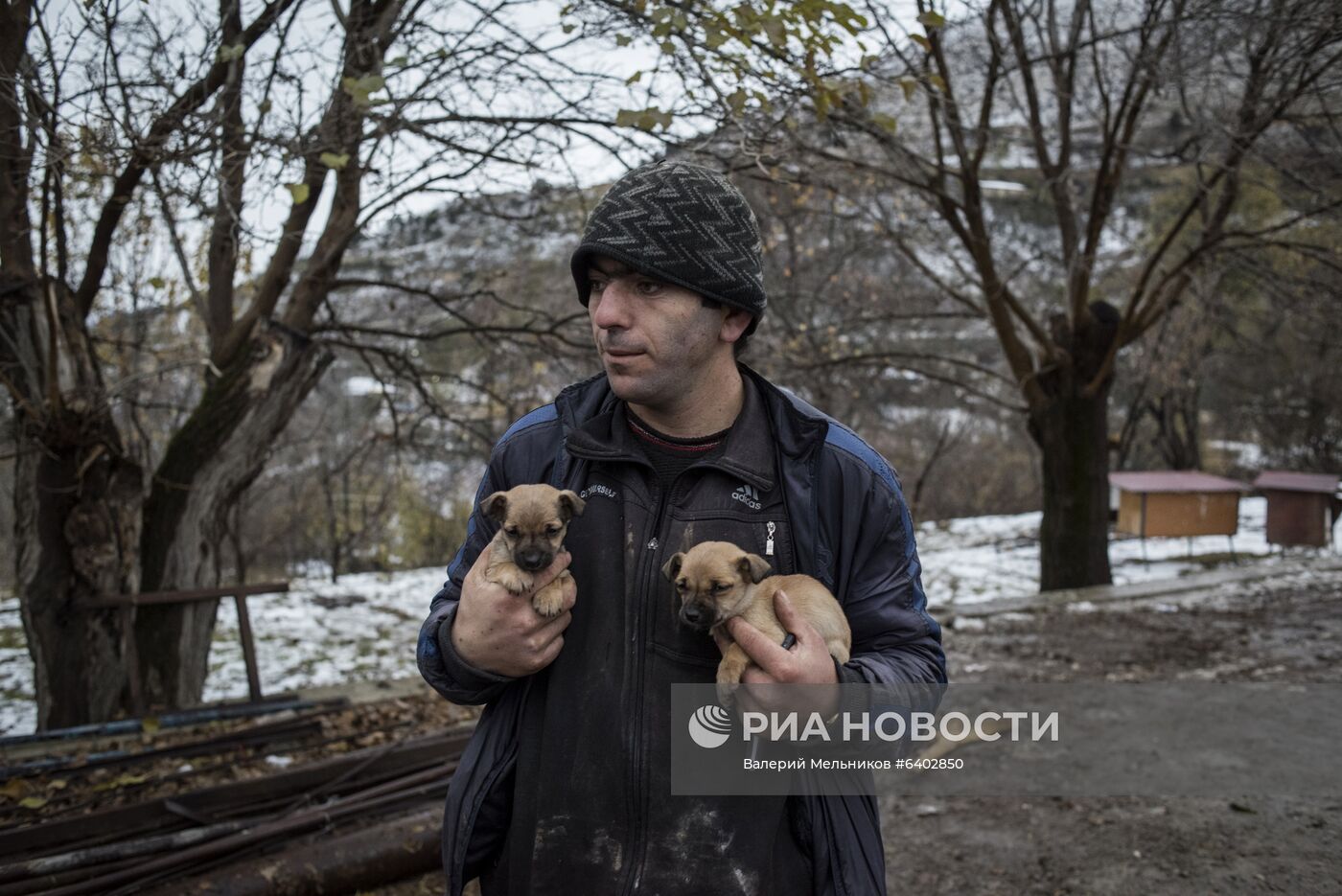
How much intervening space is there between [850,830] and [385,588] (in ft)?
52.0

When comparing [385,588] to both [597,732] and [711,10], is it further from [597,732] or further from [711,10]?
[597,732]

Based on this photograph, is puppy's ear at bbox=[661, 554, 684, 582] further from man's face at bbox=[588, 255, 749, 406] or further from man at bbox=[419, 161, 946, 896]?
man's face at bbox=[588, 255, 749, 406]

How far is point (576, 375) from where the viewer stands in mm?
10734

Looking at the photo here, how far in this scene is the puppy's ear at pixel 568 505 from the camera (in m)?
2.22

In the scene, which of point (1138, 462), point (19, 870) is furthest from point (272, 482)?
point (1138, 462)

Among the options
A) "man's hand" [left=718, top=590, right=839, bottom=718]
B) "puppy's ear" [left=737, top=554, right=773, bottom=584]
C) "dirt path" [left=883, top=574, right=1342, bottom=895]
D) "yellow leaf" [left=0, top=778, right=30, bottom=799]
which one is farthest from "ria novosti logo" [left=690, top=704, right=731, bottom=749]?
"yellow leaf" [left=0, top=778, right=30, bottom=799]

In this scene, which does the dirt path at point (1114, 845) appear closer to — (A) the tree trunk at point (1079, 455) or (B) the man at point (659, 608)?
(B) the man at point (659, 608)

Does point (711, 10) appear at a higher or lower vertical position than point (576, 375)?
higher

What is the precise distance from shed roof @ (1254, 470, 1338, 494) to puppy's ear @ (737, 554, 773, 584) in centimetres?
1742

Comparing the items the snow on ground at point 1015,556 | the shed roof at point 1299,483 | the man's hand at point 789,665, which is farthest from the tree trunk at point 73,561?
the shed roof at point 1299,483

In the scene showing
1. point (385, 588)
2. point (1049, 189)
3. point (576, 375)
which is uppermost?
point (1049, 189)

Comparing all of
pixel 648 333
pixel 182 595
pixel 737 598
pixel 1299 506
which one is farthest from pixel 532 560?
pixel 1299 506

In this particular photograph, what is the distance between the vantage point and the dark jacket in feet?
6.98

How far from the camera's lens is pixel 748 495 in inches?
90.6
